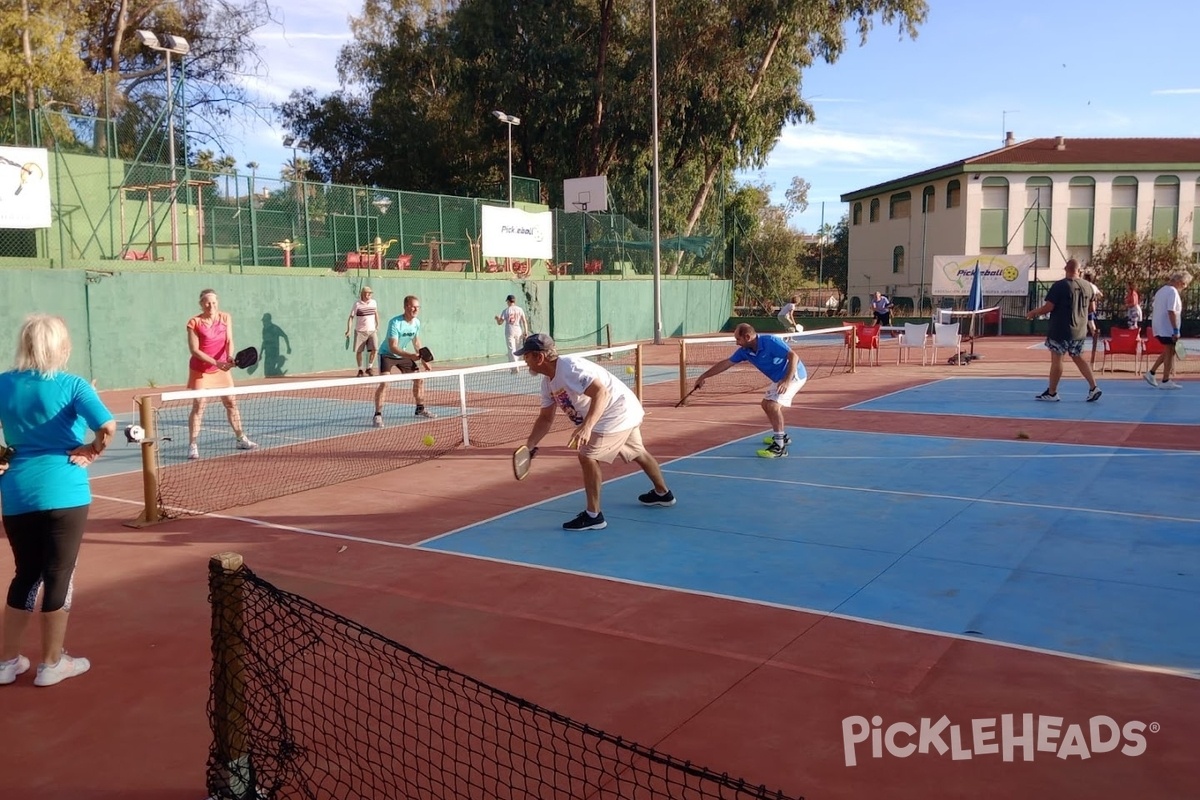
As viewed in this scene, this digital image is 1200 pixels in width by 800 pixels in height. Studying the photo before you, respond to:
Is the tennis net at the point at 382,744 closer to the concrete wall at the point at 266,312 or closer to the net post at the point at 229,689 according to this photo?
the net post at the point at 229,689

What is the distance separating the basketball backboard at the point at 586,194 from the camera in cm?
3412

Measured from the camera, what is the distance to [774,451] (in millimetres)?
10562

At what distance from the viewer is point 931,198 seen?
161 ft

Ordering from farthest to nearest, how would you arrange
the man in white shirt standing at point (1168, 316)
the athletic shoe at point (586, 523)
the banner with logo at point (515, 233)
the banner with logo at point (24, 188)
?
the banner with logo at point (515, 233) → the banner with logo at point (24, 188) → the man in white shirt standing at point (1168, 316) → the athletic shoe at point (586, 523)

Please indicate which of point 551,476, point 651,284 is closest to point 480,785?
point 551,476

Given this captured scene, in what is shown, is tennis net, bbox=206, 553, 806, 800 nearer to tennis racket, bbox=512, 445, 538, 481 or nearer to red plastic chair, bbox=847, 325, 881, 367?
tennis racket, bbox=512, 445, 538, 481

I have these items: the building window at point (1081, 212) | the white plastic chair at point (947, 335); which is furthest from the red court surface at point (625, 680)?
the building window at point (1081, 212)

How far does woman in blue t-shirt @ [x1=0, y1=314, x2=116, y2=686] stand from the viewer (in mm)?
4473

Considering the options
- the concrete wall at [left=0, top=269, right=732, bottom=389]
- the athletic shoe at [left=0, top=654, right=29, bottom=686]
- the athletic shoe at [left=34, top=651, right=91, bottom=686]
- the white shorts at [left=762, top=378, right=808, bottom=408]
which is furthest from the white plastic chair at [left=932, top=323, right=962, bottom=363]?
the athletic shoe at [left=0, top=654, right=29, bottom=686]

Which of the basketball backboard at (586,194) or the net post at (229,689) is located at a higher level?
the basketball backboard at (586,194)

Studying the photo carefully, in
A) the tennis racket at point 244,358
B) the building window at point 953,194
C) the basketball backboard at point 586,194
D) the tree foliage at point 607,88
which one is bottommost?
the tennis racket at point 244,358

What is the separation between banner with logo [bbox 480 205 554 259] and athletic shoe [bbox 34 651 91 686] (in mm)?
21993

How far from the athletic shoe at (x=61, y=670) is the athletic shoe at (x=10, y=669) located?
0.08 m

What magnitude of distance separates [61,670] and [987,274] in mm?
36407
